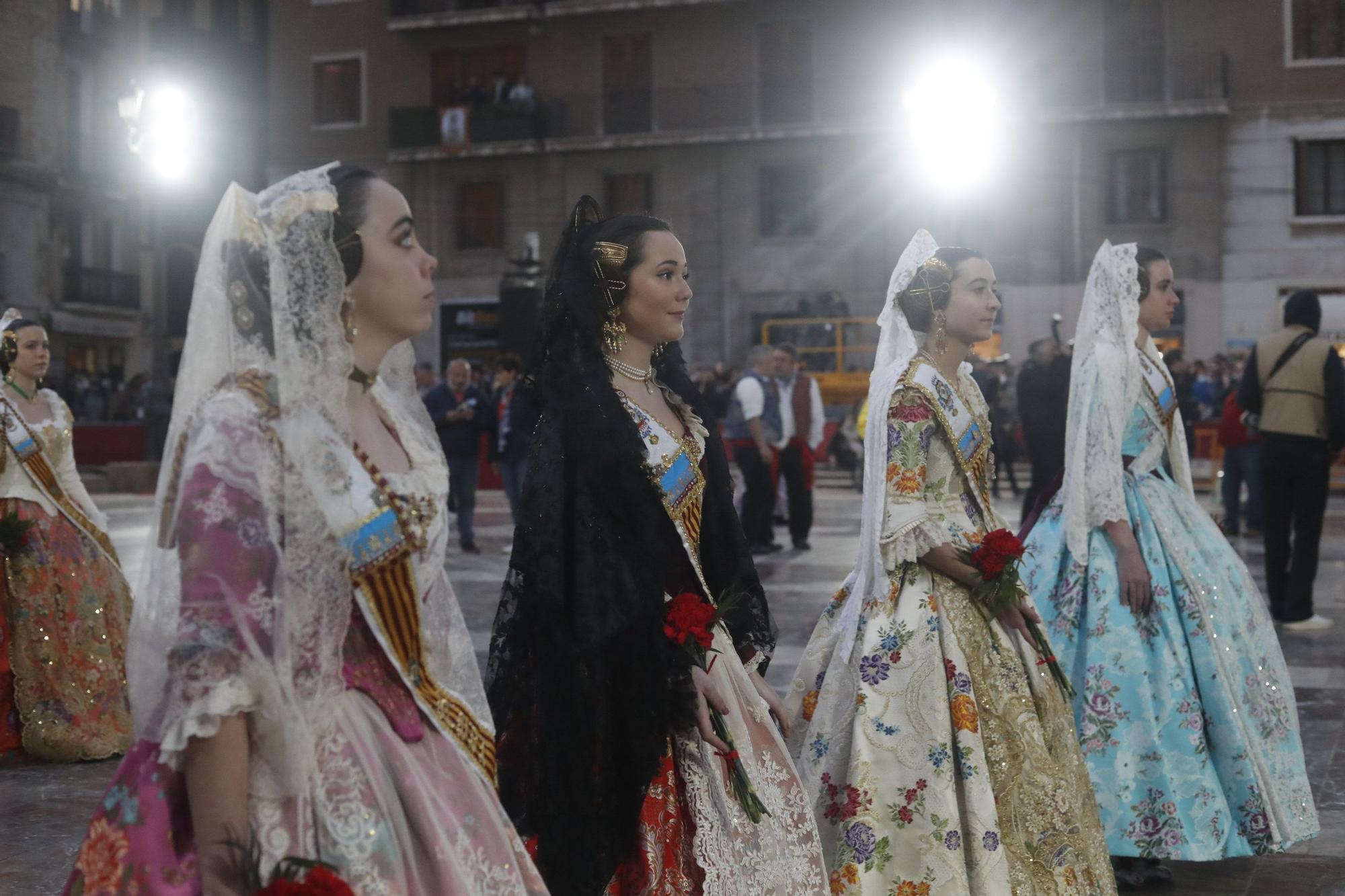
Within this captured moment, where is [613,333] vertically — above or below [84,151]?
below

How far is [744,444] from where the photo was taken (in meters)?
12.8

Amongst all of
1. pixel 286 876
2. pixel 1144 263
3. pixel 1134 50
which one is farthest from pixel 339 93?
pixel 286 876

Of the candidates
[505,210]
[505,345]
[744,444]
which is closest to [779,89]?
[505,210]

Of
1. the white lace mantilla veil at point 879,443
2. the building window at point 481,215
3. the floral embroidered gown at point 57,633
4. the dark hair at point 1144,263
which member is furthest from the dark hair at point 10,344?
the building window at point 481,215

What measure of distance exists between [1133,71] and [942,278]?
25.2 metres

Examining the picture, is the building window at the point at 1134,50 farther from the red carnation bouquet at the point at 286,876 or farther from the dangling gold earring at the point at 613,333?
the red carnation bouquet at the point at 286,876

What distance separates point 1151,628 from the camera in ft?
15.1

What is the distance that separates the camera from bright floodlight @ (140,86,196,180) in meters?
13.0

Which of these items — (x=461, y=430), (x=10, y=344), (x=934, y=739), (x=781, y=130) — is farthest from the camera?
(x=781, y=130)

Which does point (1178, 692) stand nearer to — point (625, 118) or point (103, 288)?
point (103, 288)

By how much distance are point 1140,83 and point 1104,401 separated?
24.7 meters

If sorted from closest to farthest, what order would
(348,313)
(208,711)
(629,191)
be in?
(208,711) → (348,313) → (629,191)

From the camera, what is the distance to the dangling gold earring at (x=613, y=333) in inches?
133

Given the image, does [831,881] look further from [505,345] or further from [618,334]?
[505,345]
